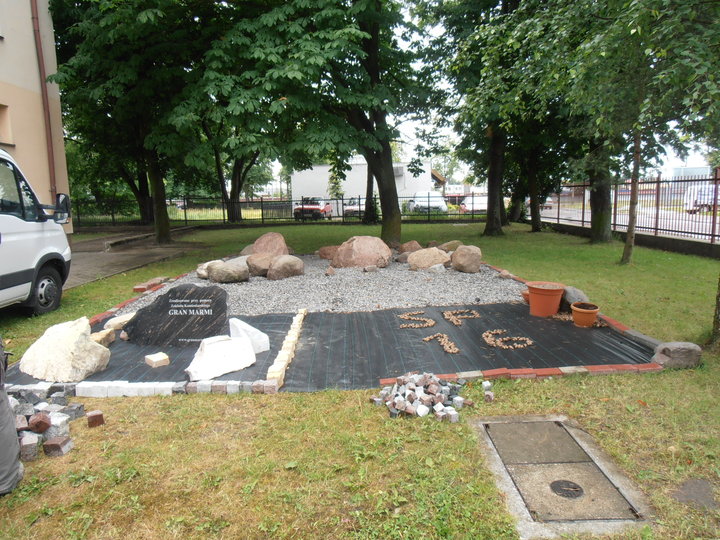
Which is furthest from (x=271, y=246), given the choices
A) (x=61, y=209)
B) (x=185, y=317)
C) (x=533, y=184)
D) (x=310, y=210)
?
(x=310, y=210)

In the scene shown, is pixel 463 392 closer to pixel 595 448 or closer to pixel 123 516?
pixel 595 448

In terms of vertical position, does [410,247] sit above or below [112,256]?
above

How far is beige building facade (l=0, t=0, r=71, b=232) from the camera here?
10867 mm

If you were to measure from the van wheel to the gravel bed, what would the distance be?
110cm

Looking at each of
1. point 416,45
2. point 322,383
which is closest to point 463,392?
point 322,383

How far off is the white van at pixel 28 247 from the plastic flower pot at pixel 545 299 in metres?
6.99

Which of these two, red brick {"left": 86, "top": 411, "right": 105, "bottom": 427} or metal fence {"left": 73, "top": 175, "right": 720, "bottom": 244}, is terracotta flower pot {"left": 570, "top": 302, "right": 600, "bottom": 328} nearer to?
red brick {"left": 86, "top": 411, "right": 105, "bottom": 427}

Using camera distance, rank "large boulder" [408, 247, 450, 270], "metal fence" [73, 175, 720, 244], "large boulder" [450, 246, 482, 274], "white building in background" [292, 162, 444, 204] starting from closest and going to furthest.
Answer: "large boulder" [450, 246, 482, 274] < "large boulder" [408, 247, 450, 270] < "metal fence" [73, 175, 720, 244] < "white building in background" [292, 162, 444, 204]

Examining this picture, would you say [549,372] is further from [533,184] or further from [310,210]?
[310,210]

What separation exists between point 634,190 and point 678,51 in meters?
7.58

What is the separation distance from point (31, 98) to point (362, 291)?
31.7 ft

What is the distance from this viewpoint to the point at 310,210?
96.5 ft

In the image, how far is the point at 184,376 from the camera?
15.4ft

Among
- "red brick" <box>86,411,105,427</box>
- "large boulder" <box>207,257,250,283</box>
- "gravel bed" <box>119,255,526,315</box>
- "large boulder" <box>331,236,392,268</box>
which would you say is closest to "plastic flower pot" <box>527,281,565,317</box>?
"gravel bed" <box>119,255,526,315</box>
